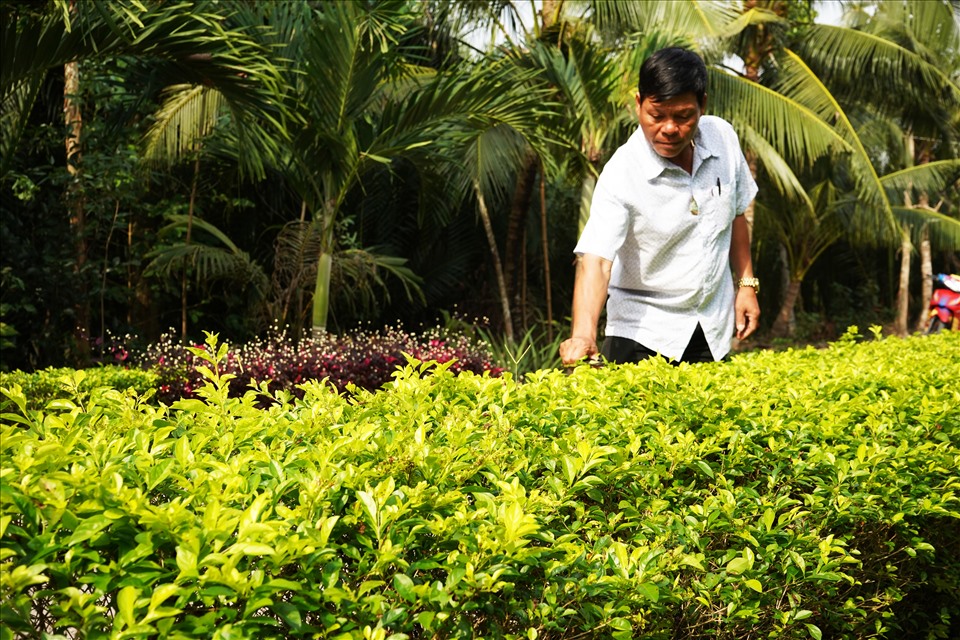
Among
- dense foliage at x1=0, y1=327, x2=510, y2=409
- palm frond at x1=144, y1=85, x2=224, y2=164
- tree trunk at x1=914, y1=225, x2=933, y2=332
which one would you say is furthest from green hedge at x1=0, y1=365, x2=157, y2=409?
tree trunk at x1=914, y1=225, x2=933, y2=332

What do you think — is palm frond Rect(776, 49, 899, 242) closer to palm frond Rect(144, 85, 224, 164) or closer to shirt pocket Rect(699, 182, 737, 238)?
palm frond Rect(144, 85, 224, 164)

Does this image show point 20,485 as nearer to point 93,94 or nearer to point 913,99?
point 93,94

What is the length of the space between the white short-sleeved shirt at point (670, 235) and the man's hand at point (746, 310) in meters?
0.15

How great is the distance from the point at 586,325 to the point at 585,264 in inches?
11.8

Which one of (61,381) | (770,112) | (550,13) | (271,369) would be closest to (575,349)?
(61,381)

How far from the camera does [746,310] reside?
3932 mm

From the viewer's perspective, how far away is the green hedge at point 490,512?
1341 mm

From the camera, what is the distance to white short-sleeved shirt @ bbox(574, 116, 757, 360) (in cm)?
343

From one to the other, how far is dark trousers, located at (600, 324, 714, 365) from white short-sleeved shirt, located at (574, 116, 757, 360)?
4 cm

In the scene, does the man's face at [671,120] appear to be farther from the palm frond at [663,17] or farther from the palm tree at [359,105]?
the palm frond at [663,17]

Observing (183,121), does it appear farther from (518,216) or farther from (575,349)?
(575,349)

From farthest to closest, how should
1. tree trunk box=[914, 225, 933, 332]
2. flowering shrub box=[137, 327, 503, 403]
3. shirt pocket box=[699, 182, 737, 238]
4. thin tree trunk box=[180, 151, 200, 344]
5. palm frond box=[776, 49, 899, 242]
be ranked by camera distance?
tree trunk box=[914, 225, 933, 332]
palm frond box=[776, 49, 899, 242]
thin tree trunk box=[180, 151, 200, 344]
flowering shrub box=[137, 327, 503, 403]
shirt pocket box=[699, 182, 737, 238]

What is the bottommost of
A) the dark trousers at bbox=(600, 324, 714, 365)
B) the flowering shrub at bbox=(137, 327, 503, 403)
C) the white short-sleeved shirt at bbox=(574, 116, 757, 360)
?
the flowering shrub at bbox=(137, 327, 503, 403)

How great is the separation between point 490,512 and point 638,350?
2182mm
